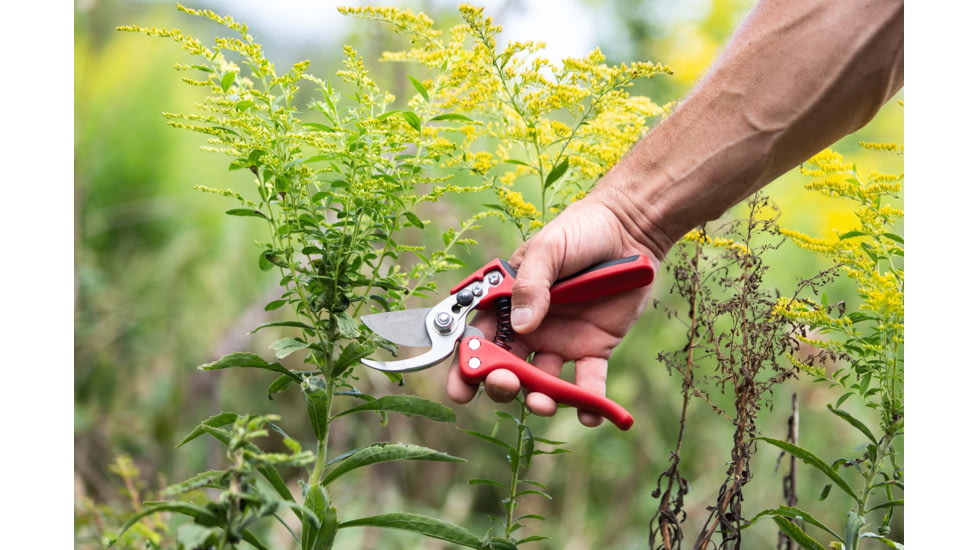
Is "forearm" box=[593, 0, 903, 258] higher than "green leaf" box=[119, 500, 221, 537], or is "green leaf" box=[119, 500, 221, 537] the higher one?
"forearm" box=[593, 0, 903, 258]

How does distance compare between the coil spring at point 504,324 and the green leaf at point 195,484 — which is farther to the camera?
the coil spring at point 504,324

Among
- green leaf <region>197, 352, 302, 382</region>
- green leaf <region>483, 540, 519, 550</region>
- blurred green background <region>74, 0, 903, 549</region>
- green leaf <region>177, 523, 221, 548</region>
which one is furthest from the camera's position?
blurred green background <region>74, 0, 903, 549</region>

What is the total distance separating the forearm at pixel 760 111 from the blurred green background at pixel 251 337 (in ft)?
3.05

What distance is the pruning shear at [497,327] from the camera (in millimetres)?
1180

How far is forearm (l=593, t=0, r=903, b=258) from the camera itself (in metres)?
1.23

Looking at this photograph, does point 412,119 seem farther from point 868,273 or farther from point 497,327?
point 868,273

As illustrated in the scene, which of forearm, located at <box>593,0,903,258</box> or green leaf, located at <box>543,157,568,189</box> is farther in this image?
green leaf, located at <box>543,157,568,189</box>

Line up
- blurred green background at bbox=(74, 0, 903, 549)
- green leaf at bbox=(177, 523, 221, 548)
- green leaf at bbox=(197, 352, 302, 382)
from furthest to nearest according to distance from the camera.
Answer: blurred green background at bbox=(74, 0, 903, 549), green leaf at bbox=(197, 352, 302, 382), green leaf at bbox=(177, 523, 221, 548)

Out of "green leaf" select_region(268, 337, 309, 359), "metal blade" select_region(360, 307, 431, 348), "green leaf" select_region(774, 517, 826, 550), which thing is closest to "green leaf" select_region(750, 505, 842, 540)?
"green leaf" select_region(774, 517, 826, 550)

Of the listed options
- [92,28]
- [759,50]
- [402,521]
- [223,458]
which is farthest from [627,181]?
[92,28]

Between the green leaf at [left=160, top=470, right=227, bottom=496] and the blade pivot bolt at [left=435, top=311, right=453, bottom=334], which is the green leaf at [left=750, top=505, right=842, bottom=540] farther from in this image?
the green leaf at [left=160, top=470, right=227, bottom=496]

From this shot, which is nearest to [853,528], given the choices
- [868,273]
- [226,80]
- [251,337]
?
[868,273]

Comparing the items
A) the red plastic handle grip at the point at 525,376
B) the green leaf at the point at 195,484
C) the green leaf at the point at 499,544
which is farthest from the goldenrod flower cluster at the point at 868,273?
the green leaf at the point at 195,484

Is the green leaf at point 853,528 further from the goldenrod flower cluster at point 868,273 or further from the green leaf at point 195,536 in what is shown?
the green leaf at point 195,536
